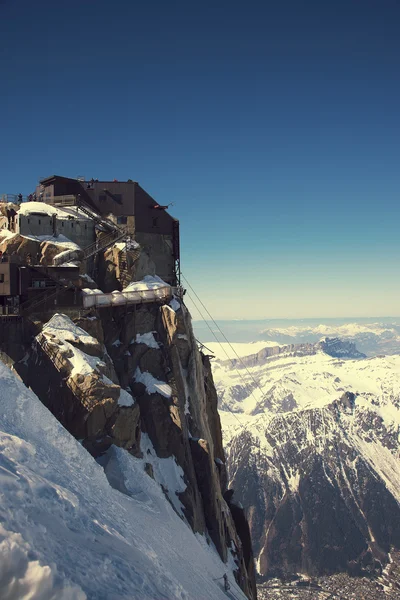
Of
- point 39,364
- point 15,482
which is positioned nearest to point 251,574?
point 39,364

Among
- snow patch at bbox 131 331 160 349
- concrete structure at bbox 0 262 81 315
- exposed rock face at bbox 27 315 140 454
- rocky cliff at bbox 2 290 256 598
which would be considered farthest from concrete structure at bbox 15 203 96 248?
exposed rock face at bbox 27 315 140 454

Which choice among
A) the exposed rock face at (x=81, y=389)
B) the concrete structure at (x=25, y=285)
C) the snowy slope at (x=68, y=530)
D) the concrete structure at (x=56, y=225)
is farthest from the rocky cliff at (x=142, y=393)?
the concrete structure at (x=56, y=225)

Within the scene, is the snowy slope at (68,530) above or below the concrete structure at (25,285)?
below

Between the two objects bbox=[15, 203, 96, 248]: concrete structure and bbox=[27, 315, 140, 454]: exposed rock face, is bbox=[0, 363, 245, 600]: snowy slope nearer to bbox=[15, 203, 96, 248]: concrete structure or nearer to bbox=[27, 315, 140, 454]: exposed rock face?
bbox=[27, 315, 140, 454]: exposed rock face

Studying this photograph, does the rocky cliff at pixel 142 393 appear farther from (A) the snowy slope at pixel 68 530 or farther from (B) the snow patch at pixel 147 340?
(A) the snowy slope at pixel 68 530

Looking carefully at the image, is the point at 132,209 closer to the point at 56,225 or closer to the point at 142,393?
the point at 56,225

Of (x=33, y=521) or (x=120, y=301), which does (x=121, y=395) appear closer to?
(x=120, y=301)
